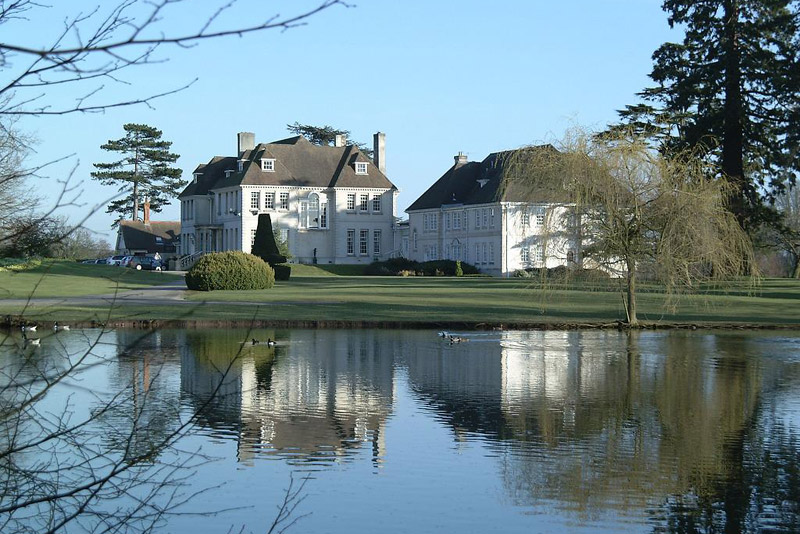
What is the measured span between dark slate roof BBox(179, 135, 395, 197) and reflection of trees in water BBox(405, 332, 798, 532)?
59.6 meters

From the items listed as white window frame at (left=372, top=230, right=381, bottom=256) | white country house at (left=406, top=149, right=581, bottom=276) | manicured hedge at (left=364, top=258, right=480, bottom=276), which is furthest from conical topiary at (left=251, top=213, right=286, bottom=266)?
white window frame at (left=372, top=230, right=381, bottom=256)

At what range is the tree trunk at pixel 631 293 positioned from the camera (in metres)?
30.7

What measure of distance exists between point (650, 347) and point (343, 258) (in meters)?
61.1

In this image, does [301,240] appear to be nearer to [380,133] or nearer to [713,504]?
[380,133]

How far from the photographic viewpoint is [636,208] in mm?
30500

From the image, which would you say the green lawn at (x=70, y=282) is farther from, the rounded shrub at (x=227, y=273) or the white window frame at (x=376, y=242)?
the white window frame at (x=376, y=242)

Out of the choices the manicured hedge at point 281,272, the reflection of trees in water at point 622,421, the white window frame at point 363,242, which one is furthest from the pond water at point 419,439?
the white window frame at point 363,242

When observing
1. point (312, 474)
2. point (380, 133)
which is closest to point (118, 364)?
point (312, 474)

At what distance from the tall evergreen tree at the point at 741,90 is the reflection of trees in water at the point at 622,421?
26.9 metres

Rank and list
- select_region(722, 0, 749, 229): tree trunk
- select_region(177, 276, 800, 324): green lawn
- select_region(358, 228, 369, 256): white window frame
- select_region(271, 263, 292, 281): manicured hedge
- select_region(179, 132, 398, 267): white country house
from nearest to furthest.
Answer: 1. select_region(177, 276, 800, 324): green lawn
2. select_region(722, 0, 749, 229): tree trunk
3. select_region(271, 263, 292, 281): manicured hedge
4. select_region(179, 132, 398, 267): white country house
5. select_region(358, 228, 369, 256): white window frame

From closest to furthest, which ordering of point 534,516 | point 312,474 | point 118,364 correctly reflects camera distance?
point 534,516
point 312,474
point 118,364

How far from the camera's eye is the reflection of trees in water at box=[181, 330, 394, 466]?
44.7ft

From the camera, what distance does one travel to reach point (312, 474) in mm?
11539

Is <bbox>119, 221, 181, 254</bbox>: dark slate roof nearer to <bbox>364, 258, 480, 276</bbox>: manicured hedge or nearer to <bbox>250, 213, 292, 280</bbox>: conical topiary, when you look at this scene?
<bbox>364, 258, 480, 276</bbox>: manicured hedge
